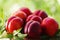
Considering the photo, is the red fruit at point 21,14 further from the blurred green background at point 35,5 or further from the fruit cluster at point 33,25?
the blurred green background at point 35,5

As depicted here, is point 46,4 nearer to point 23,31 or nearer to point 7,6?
point 7,6

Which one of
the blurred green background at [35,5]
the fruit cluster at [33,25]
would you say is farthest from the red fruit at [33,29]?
the blurred green background at [35,5]

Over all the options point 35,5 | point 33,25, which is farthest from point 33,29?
point 35,5

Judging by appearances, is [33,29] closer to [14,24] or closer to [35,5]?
[14,24]

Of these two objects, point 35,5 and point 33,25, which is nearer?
point 33,25

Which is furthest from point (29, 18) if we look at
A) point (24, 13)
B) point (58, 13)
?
point (58, 13)

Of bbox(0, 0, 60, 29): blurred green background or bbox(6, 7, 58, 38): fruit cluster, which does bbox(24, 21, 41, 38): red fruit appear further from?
bbox(0, 0, 60, 29): blurred green background
